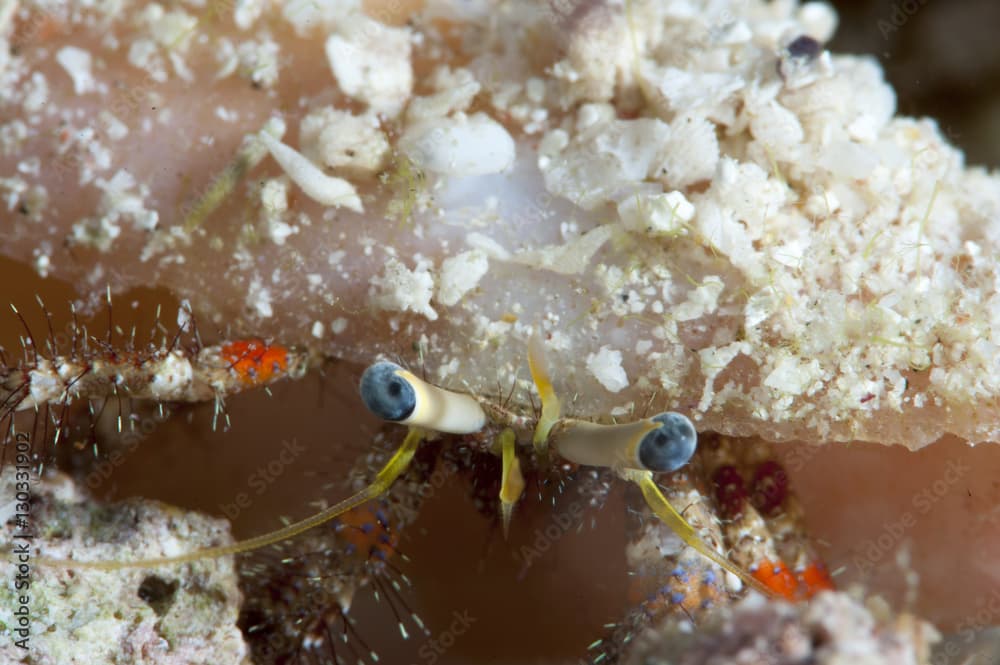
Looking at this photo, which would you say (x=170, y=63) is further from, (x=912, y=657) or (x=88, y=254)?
(x=912, y=657)

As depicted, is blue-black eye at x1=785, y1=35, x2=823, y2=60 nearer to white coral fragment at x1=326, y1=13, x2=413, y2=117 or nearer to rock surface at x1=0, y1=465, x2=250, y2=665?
white coral fragment at x1=326, y1=13, x2=413, y2=117

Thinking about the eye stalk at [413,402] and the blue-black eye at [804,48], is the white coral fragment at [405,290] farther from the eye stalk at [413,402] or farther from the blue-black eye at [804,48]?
the blue-black eye at [804,48]

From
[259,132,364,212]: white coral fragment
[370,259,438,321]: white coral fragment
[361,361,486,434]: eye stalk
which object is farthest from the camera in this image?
[259,132,364,212]: white coral fragment

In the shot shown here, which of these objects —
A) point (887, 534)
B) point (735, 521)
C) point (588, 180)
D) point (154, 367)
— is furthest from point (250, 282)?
point (887, 534)

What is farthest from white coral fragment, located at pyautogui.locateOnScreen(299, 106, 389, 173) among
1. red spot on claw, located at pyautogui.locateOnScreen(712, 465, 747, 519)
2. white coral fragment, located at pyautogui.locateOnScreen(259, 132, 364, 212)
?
red spot on claw, located at pyautogui.locateOnScreen(712, 465, 747, 519)

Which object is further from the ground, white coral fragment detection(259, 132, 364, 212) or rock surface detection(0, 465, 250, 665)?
white coral fragment detection(259, 132, 364, 212)

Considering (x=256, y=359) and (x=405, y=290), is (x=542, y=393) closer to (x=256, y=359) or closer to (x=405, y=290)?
(x=405, y=290)
